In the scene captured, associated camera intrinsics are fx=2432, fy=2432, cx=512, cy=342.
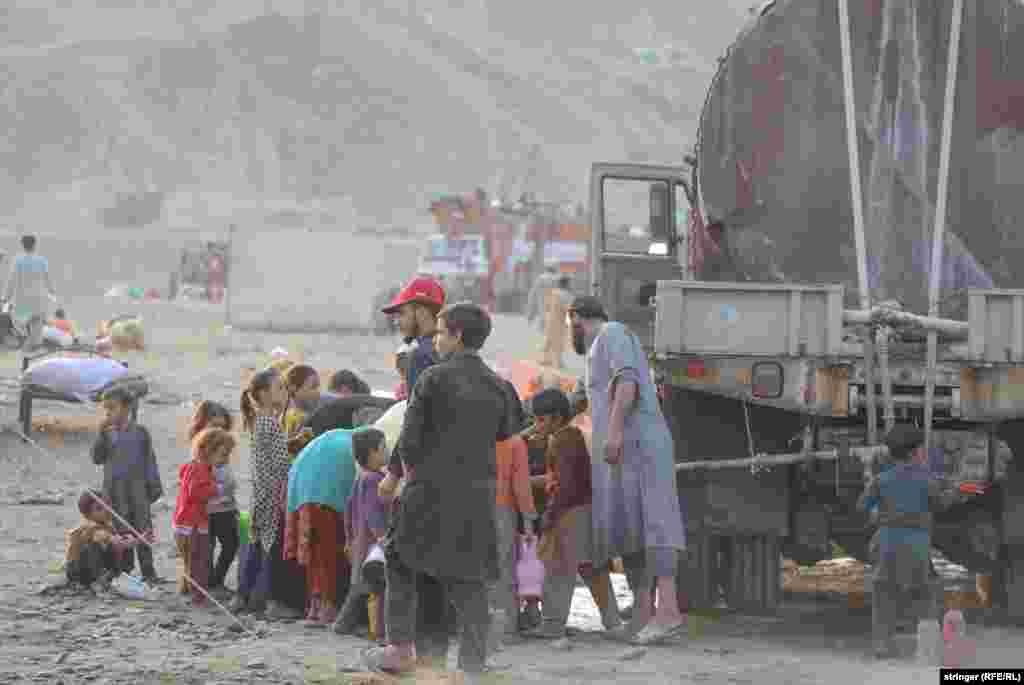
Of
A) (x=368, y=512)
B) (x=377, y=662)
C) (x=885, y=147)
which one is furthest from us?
(x=885, y=147)

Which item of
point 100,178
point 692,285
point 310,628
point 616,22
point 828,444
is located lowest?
point 310,628

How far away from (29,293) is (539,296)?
56.1 feet

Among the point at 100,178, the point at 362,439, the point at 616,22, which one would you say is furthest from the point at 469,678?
the point at 616,22

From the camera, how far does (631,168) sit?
1402 cm

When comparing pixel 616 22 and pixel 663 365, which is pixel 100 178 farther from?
pixel 663 365

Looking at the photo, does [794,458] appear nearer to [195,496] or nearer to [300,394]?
[300,394]

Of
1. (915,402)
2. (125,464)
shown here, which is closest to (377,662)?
(915,402)

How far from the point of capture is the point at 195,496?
39.0 ft

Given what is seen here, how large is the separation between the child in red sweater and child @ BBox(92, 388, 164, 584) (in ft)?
2.20

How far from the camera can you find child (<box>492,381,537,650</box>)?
10781mm

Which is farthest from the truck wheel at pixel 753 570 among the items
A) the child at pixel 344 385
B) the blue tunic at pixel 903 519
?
the child at pixel 344 385

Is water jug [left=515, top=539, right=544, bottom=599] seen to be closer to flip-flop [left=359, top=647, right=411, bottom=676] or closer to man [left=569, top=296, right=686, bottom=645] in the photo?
man [left=569, top=296, right=686, bottom=645]

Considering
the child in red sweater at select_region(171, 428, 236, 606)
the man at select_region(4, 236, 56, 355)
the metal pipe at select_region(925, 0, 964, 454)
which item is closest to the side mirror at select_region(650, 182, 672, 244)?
the metal pipe at select_region(925, 0, 964, 454)

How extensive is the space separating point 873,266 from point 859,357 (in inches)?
33.8
